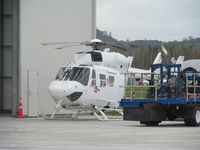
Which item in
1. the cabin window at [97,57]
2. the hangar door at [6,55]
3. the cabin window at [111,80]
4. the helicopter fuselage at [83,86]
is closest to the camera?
the helicopter fuselage at [83,86]

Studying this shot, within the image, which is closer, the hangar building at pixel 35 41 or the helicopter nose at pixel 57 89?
the helicopter nose at pixel 57 89

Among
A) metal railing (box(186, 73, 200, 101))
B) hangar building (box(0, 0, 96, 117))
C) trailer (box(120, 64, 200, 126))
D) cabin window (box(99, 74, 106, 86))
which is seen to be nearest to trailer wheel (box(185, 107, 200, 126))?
trailer (box(120, 64, 200, 126))

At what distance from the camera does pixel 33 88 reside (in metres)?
29.7

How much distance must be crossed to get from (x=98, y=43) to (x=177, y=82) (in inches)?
255

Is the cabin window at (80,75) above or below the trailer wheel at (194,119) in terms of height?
above

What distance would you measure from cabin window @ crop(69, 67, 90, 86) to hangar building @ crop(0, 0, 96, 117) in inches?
150

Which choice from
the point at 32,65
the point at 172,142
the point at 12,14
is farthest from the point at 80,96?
the point at 172,142

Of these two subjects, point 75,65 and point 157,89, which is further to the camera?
point 75,65

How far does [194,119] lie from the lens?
22016 millimetres

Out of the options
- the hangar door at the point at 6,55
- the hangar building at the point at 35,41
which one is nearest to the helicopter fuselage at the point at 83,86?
the hangar building at the point at 35,41

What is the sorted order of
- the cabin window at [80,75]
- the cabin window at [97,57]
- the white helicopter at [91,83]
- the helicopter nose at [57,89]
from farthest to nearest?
1. the cabin window at [97,57]
2. the cabin window at [80,75]
3. the white helicopter at [91,83]
4. the helicopter nose at [57,89]

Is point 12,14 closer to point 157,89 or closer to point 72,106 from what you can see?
point 72,106

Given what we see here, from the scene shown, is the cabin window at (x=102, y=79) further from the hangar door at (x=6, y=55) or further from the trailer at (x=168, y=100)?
the hangar door at (x=6, y=55)

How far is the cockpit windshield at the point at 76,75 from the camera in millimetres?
26141
